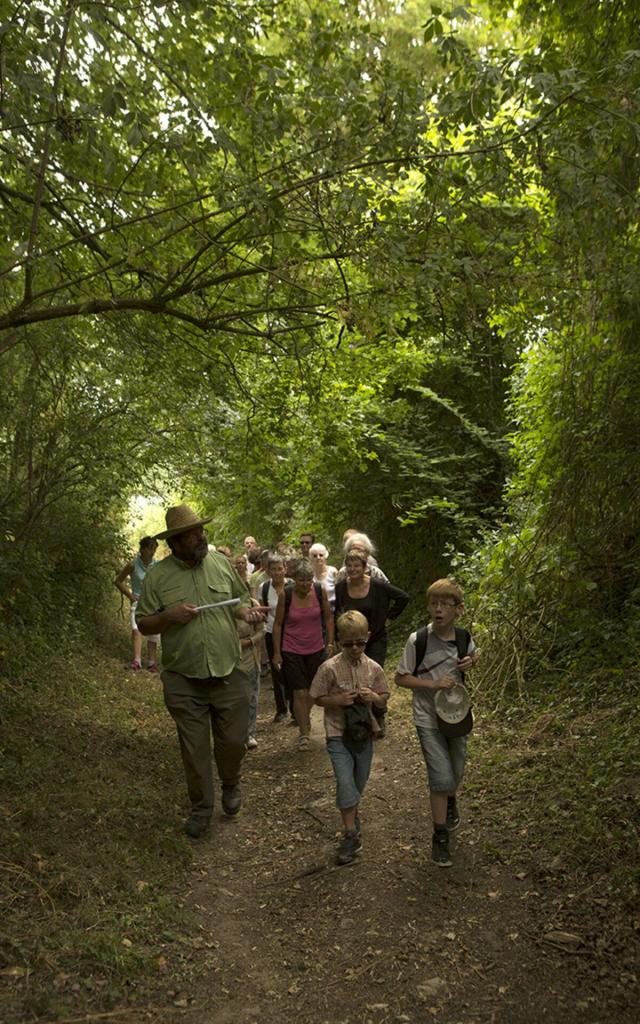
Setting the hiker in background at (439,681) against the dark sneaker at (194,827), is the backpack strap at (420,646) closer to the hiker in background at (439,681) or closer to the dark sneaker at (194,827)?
the hiker in background at (439,681)

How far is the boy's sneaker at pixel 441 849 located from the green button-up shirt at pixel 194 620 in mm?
1909

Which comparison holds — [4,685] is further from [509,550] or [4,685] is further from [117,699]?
[509,550]

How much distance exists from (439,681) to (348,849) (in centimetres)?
133

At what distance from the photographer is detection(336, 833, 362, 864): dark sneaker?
549cm

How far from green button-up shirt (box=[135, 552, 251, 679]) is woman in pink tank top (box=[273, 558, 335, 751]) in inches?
88.6

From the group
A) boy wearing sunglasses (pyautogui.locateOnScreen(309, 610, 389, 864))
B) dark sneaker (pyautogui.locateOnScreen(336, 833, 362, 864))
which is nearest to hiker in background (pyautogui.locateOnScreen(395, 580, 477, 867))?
boy wearing sunglasses (pyautogui.locateOnScreen(309, 610, 389, 864))

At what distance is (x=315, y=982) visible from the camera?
4.20 metres

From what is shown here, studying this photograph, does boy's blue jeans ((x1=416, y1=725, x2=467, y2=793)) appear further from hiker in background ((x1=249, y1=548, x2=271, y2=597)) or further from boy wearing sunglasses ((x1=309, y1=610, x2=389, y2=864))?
hiker in background ((x1=249, y1=548, x2=271, y2=597))

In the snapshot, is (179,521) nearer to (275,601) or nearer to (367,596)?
(367,596)

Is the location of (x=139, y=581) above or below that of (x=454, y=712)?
above

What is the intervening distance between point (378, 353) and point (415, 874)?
8.78 meters

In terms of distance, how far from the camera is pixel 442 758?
5391 millimetres

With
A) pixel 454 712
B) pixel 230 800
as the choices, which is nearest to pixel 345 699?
pixel 454 712

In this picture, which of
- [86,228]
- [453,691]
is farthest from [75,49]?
[453,691]
